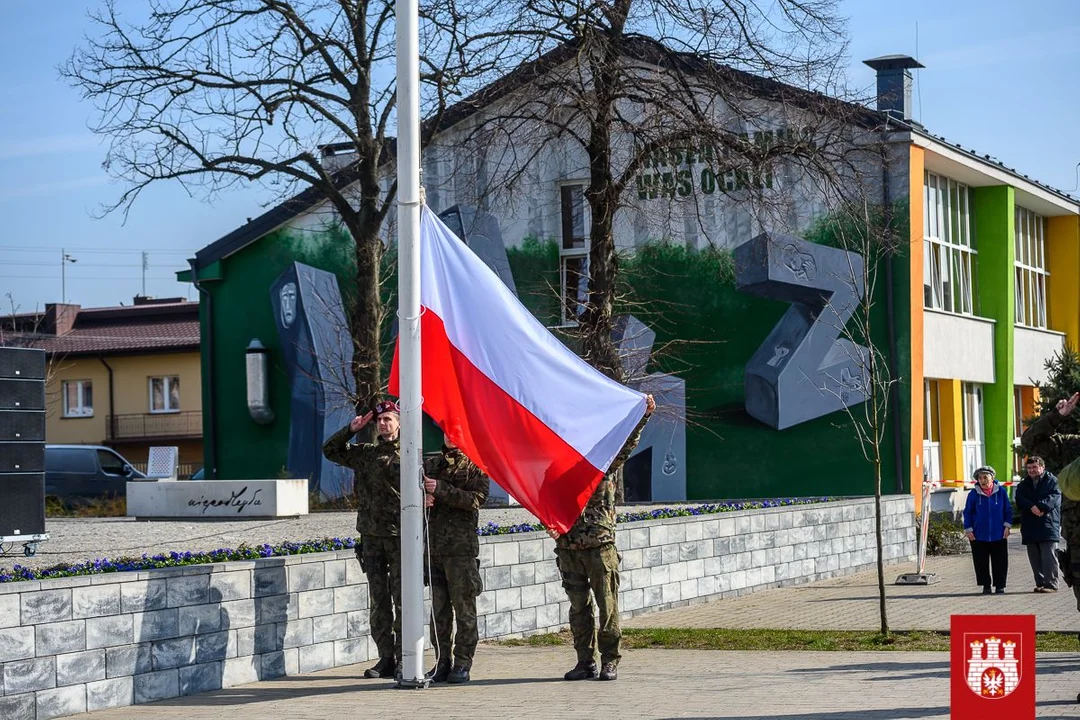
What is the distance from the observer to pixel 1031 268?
35.9 m

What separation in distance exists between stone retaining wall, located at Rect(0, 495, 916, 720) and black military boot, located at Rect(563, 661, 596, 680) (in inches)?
82.7

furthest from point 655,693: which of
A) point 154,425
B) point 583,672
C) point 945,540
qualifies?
point 154,425

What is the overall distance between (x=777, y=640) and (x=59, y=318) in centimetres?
5993

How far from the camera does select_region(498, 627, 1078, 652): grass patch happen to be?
13.3m

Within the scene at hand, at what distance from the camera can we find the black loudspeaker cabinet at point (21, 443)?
15531 mm

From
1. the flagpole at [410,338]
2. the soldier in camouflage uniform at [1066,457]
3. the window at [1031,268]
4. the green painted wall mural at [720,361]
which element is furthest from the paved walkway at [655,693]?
the window at [1031,268]

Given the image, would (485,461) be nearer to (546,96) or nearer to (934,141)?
(546,96)

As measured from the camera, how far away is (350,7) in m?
23.7

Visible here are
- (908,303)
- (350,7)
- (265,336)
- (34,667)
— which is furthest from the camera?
(265,336)

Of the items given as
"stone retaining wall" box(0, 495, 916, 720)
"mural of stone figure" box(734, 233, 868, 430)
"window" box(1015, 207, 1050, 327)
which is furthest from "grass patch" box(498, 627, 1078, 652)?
"window" box(1015, 207, 1050, 327)

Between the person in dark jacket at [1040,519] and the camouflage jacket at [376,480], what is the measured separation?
1044cm

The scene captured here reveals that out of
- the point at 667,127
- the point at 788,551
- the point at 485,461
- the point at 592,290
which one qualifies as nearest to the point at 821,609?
the point at 788,551

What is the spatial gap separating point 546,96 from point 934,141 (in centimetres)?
1299

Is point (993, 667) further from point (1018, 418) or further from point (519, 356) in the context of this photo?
point (1018, 418)
